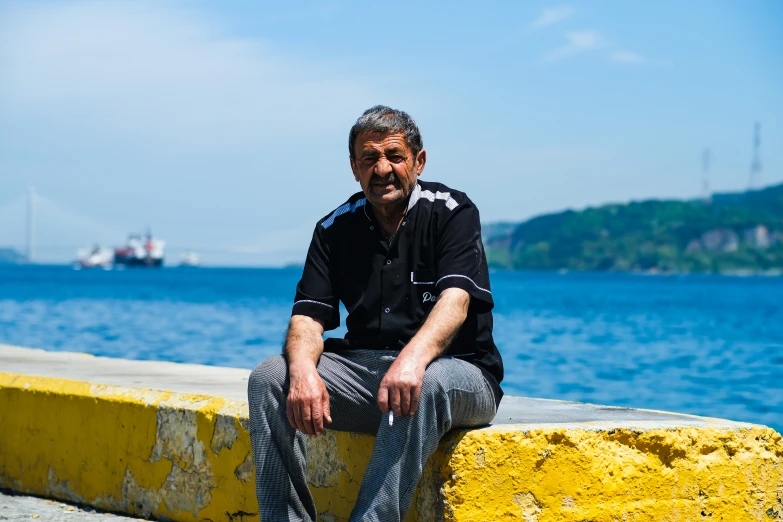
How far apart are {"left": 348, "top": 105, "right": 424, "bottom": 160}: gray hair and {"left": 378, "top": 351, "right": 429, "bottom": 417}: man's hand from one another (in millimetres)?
843

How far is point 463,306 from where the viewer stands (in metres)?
3.32

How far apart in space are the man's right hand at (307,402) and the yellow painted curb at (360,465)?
36 centimetres

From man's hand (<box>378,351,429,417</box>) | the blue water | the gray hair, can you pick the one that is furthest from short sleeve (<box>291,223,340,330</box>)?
the blue water

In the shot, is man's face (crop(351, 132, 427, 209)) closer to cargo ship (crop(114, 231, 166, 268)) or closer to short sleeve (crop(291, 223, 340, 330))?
short sleeve (crop(291, 223, 340, 330))

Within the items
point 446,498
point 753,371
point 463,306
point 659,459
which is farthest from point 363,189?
point 753,371

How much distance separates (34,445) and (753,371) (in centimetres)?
2442

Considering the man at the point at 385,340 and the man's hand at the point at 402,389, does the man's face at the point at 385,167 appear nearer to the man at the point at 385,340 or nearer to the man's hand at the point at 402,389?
the man at the point at 385,340

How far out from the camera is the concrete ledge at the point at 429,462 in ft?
11.1

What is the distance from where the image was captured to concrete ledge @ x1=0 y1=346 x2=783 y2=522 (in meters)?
3.38

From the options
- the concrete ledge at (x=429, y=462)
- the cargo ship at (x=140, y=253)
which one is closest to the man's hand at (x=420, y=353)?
the concrete ledge at (x=429, y=462)

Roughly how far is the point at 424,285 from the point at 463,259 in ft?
0.55

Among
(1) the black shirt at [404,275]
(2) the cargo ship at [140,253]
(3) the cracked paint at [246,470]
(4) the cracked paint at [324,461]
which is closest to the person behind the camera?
(1) the black shirt at [404,275]

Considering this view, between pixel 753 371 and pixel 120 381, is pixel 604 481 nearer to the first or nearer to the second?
pixel 120 381

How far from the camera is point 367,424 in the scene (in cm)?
350
